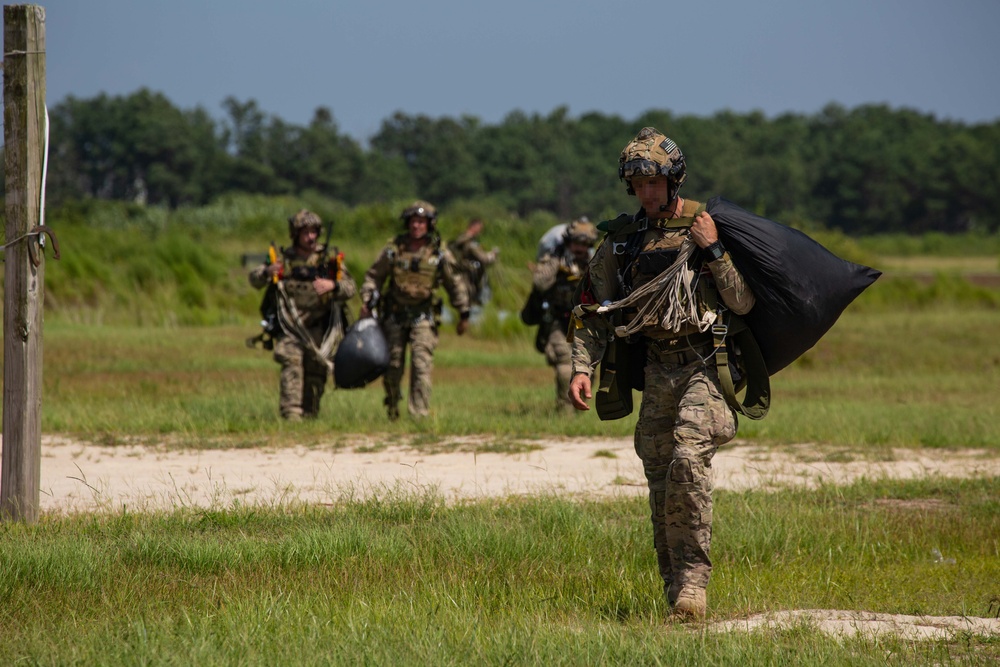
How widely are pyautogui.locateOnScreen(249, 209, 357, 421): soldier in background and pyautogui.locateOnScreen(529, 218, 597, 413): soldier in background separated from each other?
1.97m

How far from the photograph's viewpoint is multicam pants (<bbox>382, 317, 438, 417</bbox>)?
12.7 metres

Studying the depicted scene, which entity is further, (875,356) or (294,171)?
(294,171)

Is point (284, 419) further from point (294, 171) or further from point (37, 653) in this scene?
point (294, 171)

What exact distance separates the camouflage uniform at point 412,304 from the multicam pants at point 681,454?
6568 millimetres

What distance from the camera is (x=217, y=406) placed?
45.2 ft

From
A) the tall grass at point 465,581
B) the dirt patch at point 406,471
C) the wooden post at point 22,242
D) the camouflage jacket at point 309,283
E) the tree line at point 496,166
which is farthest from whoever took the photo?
the tree line at point 496,166

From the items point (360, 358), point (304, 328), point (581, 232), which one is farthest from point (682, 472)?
point (581, 232)

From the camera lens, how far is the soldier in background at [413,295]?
500 inches

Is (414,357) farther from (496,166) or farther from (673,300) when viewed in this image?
(496,166)

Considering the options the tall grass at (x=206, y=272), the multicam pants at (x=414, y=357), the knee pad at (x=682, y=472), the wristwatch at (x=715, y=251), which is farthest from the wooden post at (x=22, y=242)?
the tall grass at (x=206, y=272)

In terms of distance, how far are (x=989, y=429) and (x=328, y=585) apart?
28.2ft

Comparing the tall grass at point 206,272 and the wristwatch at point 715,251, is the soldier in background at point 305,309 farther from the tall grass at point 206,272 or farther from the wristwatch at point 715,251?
the tall grass at point 206,272

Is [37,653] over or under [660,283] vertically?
under

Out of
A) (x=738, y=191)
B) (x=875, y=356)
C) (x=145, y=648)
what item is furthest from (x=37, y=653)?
(x=738, y=191)
